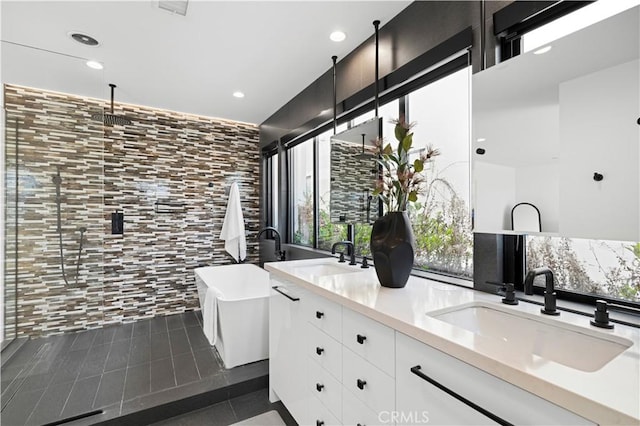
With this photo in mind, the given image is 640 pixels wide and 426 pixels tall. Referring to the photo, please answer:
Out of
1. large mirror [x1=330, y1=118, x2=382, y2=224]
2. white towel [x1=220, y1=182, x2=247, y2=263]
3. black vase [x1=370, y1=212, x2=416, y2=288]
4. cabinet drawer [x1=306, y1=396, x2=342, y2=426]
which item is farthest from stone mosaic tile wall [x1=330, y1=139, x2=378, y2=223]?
white towel [x1=220, y1=182, x2=247, y2=263]

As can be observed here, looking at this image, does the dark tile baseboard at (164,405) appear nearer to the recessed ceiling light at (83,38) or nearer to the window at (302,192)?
the window at (302,192)

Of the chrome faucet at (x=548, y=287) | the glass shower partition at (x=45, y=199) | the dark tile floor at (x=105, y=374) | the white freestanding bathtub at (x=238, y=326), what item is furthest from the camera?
the white freestanding bathtub at (x=238, y=326)

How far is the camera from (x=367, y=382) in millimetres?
1205

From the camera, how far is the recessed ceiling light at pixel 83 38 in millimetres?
2161

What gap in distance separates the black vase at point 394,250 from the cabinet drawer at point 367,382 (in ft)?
1.39

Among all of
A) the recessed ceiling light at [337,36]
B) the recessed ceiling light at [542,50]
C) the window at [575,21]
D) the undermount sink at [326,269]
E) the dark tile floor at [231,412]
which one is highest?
the recessed ceiling light at [337,36]

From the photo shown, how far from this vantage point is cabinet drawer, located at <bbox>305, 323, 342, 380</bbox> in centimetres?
140

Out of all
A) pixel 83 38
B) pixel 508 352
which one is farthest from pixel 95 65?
pixel 508 352

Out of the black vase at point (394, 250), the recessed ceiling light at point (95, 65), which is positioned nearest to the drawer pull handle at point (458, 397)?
the black vase at point (394, 250)

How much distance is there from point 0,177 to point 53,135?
0.43 m

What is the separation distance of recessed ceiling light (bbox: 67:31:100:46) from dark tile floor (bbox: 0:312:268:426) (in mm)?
2286

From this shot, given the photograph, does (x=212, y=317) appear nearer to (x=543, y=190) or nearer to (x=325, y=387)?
(x=325, y=387)

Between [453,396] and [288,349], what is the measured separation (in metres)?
1.26

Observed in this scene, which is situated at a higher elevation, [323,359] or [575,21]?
[575,21]
